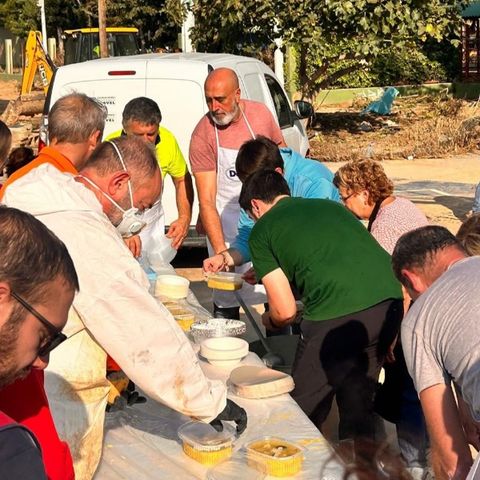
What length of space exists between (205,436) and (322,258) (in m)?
1.13

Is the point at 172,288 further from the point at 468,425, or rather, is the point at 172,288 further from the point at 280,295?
the point at 468,425

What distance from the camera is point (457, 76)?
30766 millimetres

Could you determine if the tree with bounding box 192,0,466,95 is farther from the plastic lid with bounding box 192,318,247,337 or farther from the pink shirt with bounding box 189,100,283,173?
the plastic lid with bounding box 192,318,247,337


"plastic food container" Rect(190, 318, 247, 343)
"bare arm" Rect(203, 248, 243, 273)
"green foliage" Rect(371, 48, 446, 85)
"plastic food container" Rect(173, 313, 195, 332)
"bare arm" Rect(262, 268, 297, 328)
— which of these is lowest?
"green foliage" Rect(371, 48, 446, 85)

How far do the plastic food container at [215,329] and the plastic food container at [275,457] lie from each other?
1322 millimetres

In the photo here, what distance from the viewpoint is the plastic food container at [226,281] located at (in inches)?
196

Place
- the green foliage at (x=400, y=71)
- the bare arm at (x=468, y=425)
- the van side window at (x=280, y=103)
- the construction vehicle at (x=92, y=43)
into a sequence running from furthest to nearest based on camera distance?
1. the green foliage at (x=400, y=71)
2. the construction vehicle at (x=92, y=43)
3. the van side window at (x=280, y=103)
4. the bare arm at (x=468, y=425)

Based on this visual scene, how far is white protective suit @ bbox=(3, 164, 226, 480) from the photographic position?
2.68 m

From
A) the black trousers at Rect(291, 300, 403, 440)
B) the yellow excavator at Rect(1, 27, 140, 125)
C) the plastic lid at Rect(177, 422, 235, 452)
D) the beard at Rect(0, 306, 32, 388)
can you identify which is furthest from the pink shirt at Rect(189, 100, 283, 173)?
the yellow excavator at Rect(1, 27, 140, 125)

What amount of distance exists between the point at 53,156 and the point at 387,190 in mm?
1683

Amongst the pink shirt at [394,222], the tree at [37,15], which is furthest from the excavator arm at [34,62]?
the pink shirt at [394,222]

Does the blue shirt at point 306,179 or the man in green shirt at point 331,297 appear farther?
the blue shirt at point 306,179

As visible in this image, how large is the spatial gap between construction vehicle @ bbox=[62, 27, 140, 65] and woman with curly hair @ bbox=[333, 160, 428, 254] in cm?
2330

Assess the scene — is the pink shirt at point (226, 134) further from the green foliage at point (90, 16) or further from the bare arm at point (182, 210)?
the green foliage at point (90, 16)
